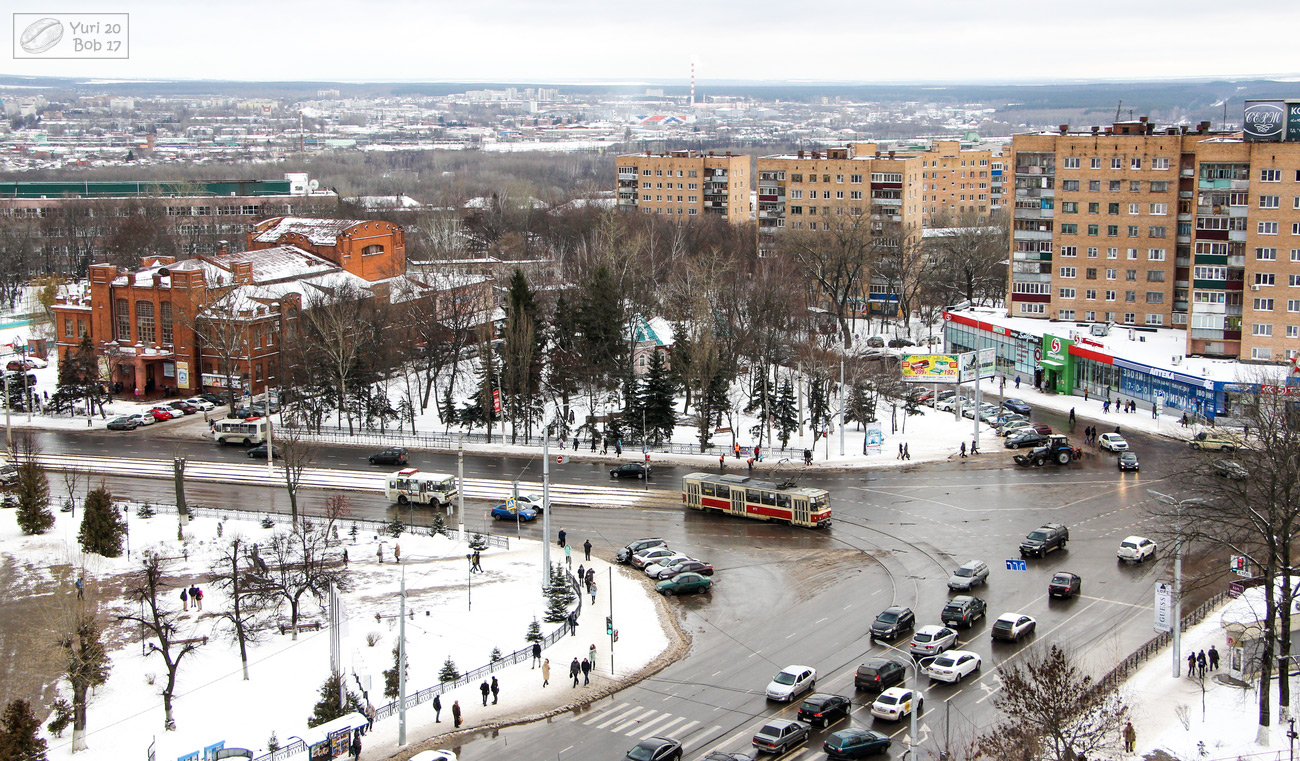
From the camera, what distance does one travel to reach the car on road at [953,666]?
35.7 meters

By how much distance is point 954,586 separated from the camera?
Result: 4319 centimetres

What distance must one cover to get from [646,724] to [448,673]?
266 inches

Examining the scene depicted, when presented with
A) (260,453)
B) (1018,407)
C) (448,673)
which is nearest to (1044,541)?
(448,673)

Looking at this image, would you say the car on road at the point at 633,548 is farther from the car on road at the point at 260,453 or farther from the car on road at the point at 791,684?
the car on road at the point at 260,453

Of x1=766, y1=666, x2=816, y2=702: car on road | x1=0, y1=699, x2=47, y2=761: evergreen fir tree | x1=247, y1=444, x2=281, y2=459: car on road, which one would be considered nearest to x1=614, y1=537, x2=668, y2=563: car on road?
x1=766, y1=666, x2=816, y2=702: car on road

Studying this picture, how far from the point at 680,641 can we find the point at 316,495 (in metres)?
25.2

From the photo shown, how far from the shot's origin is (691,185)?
473 ft

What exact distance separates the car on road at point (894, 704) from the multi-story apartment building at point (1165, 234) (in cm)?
4812

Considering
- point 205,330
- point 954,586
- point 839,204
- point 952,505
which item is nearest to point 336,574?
point 954,586

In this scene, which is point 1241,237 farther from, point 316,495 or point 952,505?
point 316,495

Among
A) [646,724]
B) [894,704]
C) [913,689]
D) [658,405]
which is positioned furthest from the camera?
[658,405]

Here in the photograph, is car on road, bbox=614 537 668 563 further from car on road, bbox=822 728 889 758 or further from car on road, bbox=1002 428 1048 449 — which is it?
car on road, bbox=1002 428 1048 449

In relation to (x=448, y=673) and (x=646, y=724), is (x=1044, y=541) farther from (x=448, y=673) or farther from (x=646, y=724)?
A: (x=448, y=673)

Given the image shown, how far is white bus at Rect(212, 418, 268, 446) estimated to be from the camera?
68500mm
